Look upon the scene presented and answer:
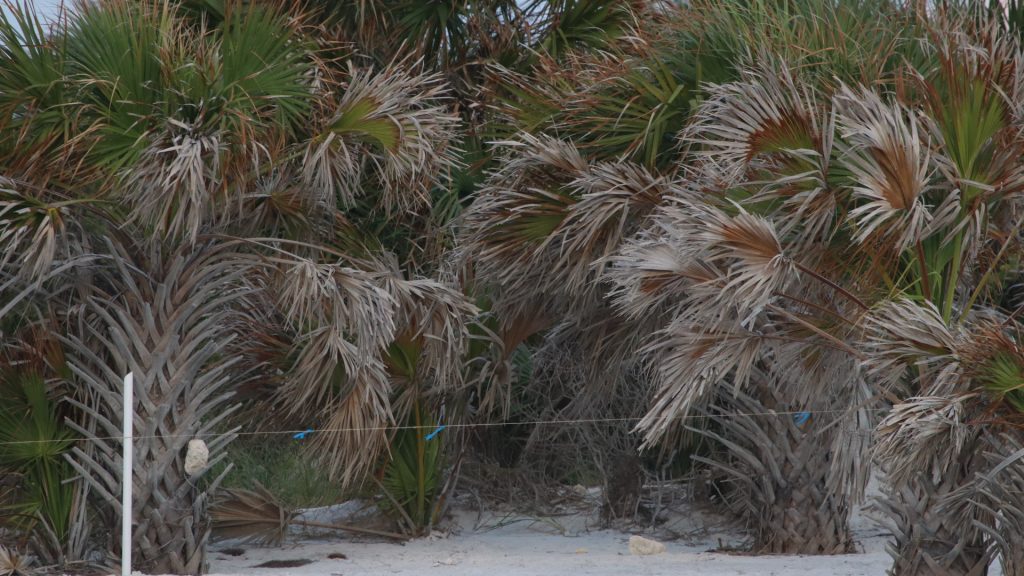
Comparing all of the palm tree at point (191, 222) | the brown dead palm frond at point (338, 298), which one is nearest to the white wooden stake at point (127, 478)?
the palm tree at point (191, 222)

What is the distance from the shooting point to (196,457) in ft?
23.2

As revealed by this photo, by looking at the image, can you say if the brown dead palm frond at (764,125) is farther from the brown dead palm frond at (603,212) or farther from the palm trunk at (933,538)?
the palm trunk at (933,538)

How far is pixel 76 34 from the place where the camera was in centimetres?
664

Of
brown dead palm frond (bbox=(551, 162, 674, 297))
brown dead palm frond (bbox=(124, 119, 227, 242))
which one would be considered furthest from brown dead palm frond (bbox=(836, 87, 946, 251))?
brown dead palm frond (bbox=(124, 119, 227, 242))

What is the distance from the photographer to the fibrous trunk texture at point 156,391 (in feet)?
23.0

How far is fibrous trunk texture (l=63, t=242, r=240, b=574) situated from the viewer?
7008 mm

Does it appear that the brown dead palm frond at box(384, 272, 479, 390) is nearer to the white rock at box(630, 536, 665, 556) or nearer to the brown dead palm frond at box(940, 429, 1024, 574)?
the white rock at box(630, 536, 665, 556)

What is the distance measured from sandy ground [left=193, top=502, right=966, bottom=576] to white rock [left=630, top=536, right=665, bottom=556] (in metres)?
0.09

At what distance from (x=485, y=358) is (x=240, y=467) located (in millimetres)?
3289

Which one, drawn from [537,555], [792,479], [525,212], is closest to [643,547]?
[537,555]

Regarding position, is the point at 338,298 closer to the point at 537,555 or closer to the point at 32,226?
the point at 32,226

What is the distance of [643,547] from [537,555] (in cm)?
83

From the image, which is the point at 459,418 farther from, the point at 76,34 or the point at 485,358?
the point at 76,34

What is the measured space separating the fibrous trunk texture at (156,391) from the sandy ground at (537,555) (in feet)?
2.42
